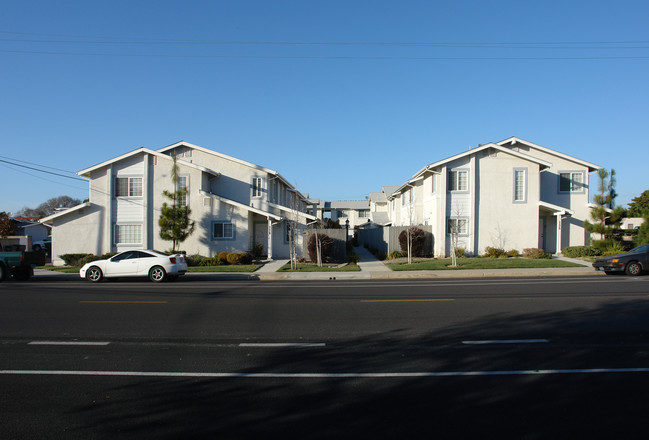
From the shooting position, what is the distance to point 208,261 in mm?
26484

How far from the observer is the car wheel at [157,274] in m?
19.3

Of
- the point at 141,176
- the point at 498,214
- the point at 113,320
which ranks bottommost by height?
the point at 113,320

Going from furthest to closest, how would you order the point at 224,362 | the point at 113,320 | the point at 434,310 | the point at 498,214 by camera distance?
the point at 498,214 → the point at 434,310 → the point at 113,320 → the point at 224,362

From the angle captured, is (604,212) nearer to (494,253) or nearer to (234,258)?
(494,253)

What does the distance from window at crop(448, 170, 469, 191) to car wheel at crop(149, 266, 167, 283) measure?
1811 centimetres

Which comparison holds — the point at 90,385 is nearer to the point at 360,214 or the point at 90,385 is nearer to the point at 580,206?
the point at 580,206

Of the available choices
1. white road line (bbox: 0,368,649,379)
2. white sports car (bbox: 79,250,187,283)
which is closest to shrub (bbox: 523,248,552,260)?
white sports car (bbox: 79,250,187,283)

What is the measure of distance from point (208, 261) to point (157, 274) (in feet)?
23.5

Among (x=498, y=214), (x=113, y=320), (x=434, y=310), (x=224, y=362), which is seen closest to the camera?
(x=224, y=362)

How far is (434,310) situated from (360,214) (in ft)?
228

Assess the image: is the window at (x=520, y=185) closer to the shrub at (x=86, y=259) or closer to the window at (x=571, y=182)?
the window at (x=571, y=182)

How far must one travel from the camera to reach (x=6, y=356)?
709 cm

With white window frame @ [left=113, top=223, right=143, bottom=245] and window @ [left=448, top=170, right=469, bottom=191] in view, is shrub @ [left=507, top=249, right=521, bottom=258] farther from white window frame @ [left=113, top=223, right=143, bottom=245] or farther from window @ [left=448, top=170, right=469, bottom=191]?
white window frame @ [left=113, top=223, right=143, bottom=245]

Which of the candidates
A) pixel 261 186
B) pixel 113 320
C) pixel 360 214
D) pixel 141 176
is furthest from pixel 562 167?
pixel 360 214
